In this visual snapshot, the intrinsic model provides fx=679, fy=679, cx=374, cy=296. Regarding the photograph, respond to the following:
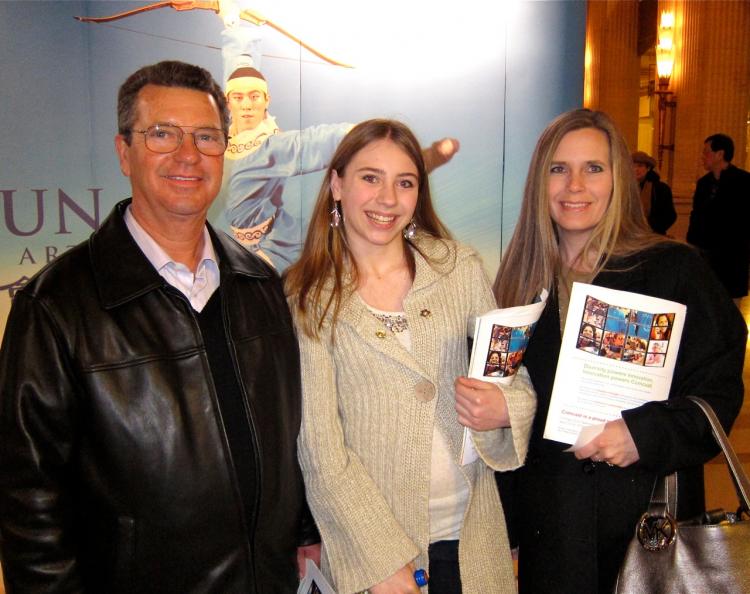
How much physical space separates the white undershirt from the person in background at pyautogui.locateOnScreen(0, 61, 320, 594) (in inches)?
16.3

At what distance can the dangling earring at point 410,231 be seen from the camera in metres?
2.40

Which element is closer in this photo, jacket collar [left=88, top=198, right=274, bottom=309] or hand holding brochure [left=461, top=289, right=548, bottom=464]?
jacket collar [left=88, top=198, right=274, bottom=309]

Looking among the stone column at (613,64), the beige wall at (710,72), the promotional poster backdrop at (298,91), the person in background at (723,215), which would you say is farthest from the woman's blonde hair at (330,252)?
the stone column at (613,64)

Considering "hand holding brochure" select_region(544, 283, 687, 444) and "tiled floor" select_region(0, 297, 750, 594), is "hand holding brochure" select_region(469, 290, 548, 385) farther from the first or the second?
"tiled floor" select_region(0, 297, 750, 594)

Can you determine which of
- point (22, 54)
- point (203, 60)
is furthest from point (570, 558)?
point (22, 54)

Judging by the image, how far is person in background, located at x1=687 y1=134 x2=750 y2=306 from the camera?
319 inches

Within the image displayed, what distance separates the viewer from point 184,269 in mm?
1912

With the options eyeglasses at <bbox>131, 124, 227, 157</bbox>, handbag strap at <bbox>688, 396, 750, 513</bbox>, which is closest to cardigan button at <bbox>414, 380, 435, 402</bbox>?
handbag strap at <bbox>688, 396, 750, 513</bbox>

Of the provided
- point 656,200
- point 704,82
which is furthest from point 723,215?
point 704,82

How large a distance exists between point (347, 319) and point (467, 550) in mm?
800

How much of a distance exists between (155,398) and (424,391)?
0.78m

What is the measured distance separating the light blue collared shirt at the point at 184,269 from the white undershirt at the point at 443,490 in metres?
0.59

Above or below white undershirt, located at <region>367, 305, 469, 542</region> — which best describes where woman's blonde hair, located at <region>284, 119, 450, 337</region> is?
above

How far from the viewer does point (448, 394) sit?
2.14m
